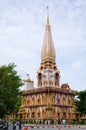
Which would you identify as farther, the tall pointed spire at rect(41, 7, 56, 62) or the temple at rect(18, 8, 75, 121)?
the tall pointed spire at rect(41, 7, 56, 62)

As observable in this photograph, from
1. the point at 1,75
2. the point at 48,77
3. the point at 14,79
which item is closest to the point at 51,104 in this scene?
the point at 48,77

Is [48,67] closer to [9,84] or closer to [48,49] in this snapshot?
[48,49]

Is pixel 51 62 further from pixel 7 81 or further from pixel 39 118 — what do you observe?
pixel 7 81

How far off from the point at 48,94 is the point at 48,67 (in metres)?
11.2

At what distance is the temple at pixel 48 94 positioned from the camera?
95.1 m

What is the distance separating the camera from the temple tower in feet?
334

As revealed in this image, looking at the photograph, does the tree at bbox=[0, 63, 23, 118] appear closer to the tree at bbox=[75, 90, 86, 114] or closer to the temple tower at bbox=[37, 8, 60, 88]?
the tree at bbox=[75, 90, 86, 114]

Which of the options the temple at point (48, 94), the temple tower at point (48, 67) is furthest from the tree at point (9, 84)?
the temple tower at point (48, 67)

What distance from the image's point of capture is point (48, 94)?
95.2m

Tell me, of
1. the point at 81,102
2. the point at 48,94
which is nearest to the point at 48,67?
the point at 48,94

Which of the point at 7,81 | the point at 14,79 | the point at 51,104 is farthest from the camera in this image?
the point at 51,104

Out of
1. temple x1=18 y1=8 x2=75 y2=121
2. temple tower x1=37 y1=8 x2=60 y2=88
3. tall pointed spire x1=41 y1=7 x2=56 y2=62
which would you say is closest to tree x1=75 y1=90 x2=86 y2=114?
temple x1=18 y1=8 x2=75 y2=121

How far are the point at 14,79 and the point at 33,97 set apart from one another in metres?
48.0

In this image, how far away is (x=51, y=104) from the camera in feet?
311
